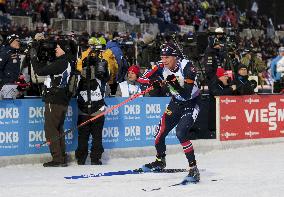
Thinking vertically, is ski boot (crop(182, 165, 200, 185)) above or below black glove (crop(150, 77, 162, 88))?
below

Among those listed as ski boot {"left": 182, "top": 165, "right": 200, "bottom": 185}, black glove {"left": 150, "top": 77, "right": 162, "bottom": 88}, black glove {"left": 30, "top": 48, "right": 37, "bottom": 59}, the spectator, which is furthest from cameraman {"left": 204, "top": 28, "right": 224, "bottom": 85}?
ski boot {"left": 182, "top": 165, "right": 200, "bottom": 185}

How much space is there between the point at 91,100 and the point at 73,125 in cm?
61

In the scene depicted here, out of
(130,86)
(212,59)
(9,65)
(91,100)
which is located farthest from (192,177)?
(212,59)

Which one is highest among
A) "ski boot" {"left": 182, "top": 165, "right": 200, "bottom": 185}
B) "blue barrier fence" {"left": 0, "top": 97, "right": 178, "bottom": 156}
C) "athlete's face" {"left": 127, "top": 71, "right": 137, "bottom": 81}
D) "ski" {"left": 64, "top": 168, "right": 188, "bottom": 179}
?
"athlete's face" {"left": 127, "top": 71, "right": 137, "bottom": 81}

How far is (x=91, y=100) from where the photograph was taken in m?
11.6

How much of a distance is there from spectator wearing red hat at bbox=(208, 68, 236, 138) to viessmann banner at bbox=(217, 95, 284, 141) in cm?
15

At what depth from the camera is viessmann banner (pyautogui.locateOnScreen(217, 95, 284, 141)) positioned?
14.3m

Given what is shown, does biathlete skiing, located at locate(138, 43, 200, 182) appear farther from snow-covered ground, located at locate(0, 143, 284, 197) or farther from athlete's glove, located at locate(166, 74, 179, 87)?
snow-covered ground, located at locate(0, 143, 284, 197)

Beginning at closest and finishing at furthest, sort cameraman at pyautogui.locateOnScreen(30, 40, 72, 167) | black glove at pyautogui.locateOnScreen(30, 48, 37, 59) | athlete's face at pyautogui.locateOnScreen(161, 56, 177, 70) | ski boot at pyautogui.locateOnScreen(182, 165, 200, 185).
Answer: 1. ski boot at pyautogui.locateOnScreen(182, 165, 200, 185)
2. athlete's face at pyautogui.locateOnScreen(161, 56, 177, 70)
3. black glove at pyautogui.locateOnScreen(30, 48, 37, 59)
4. cameraman at pyautogui.locateOnScreen(30, 40, 72, 167)

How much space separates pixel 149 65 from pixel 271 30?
94.0 ft

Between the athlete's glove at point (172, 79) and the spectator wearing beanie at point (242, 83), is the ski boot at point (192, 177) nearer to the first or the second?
the athlete's glove at point (172, 79)

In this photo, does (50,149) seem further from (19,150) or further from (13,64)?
(13,64)

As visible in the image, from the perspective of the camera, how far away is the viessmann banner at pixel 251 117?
47.1 feet

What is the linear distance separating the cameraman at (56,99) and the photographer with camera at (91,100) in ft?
1.32
